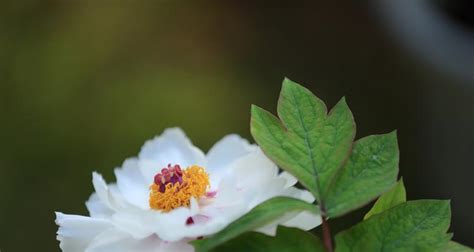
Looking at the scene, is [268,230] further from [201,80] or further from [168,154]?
[201,80]

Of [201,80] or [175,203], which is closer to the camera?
[175,203]

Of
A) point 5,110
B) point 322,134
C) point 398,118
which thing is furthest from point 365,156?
point 5,110

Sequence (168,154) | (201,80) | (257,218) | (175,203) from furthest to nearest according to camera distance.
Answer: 1. (201,80)
2. (168,154)
3. (175,203)
4. (257,218)

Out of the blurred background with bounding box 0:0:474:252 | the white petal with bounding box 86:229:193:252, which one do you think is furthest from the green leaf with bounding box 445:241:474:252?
the blurred background with bounding box 0:0:474:252

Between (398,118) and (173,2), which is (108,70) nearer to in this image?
(173,2)

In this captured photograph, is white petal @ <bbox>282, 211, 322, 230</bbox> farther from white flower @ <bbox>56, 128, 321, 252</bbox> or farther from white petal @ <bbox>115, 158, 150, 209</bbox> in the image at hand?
white petal @ <bbox>115, 158, 150, 209</bbox>

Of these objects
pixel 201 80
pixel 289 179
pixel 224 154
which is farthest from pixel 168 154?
pixel 201 80
